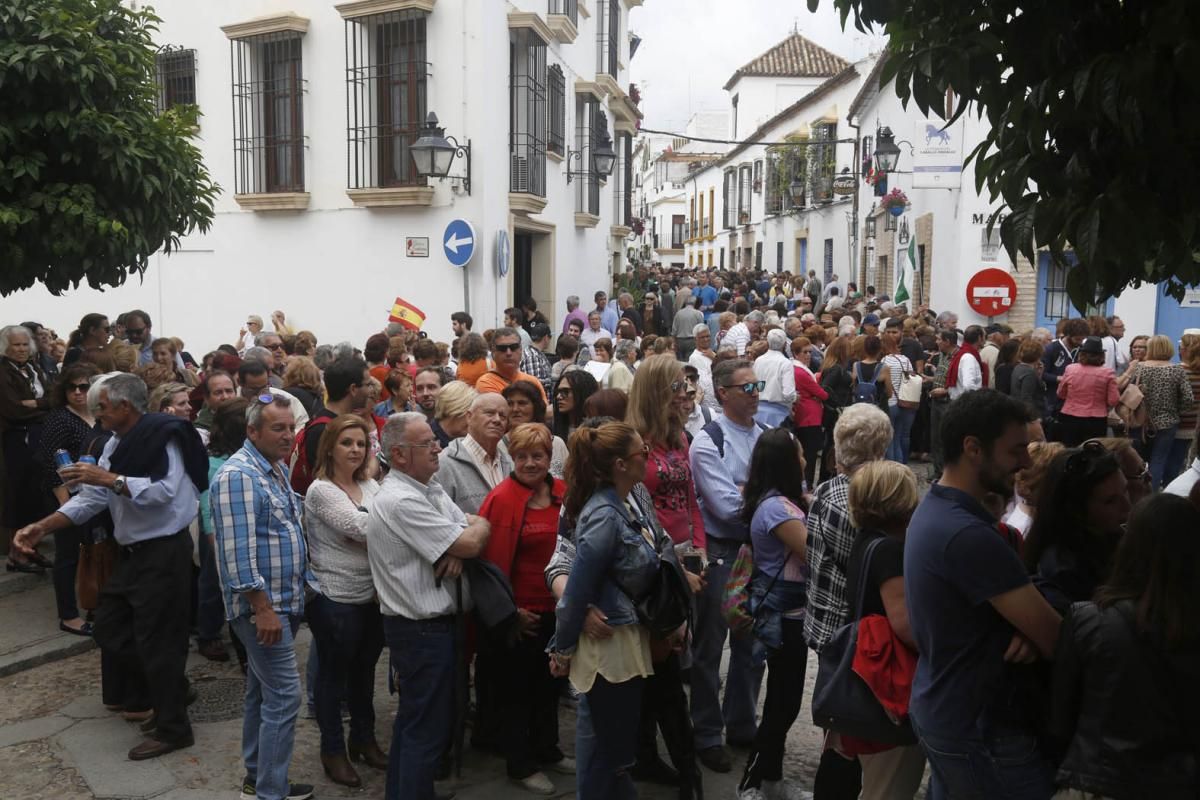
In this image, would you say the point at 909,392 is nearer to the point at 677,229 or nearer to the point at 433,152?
the point at 433,152

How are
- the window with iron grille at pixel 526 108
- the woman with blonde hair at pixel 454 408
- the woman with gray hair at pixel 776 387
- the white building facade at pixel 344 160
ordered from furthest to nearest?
the window with iron grille at pixel 526 108, the white building facade at pixel 344 160, the woman with gray hair at pixel 776 387, the woman with blonde hair at pixel 454 408

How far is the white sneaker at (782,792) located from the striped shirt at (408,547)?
167cm

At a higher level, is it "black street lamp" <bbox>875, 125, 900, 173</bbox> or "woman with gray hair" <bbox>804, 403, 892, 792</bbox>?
"black street lamp" <bbox>875, 125, 900, 173</bbox>

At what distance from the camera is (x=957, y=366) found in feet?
36.6

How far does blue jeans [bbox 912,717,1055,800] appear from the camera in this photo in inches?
117

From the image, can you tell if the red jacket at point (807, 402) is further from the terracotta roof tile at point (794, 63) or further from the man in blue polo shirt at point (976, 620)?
the terracotta roof tile at point (794, 63)

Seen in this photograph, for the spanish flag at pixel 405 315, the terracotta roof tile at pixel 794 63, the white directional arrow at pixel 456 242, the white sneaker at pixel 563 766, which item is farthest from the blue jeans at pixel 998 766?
the terracotta roof tile at pixel 794 63

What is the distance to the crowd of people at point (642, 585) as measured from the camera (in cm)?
285

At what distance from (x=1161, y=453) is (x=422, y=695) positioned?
26.4 ft

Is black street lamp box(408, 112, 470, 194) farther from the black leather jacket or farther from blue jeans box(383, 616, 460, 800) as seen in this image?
the black leather jacket

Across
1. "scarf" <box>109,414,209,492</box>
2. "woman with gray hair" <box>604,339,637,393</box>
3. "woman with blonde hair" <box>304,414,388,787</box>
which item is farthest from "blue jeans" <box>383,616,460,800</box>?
"woman with gray hair" <box>604,339,637,393</box>

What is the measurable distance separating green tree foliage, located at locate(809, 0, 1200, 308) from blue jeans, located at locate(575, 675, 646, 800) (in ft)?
7.21

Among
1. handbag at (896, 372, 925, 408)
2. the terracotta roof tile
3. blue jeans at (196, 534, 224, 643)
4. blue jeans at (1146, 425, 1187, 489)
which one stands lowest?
blue jeans at (196, 534, 224, 643)

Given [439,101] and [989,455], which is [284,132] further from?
[989,455]
